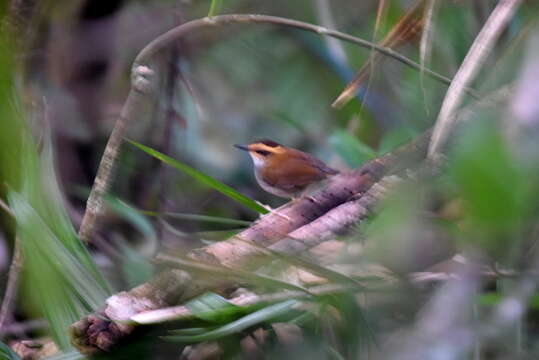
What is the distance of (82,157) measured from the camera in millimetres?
2926

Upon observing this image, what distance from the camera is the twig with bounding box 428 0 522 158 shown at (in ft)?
4.11

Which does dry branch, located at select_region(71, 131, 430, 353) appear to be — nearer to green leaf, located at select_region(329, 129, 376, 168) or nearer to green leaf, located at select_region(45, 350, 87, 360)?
green leaf, located at select_region(45, 350, 87, 360)

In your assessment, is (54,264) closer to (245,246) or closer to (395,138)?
(245,246)

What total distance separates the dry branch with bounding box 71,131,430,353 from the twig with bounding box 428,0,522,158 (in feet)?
0.22

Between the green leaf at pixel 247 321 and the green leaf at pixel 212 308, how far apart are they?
0.02m

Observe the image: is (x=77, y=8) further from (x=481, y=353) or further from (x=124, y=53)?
(x=481, y=353)

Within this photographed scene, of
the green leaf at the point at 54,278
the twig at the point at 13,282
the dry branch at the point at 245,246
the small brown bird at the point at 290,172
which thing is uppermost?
the dry branch at the point at 245,246

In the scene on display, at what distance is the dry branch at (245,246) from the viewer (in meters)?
1.16

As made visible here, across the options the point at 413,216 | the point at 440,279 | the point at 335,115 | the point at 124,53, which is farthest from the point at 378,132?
the point at 413,216

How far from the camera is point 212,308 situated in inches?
44.9

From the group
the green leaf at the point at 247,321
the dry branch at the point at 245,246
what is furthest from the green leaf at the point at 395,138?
the green leaf at the point at 247,321

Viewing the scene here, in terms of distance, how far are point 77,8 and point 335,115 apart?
3.07ft

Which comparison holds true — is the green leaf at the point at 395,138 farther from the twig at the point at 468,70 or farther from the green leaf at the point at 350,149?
the twig at the point at 468,70

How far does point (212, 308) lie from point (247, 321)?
5 cm
